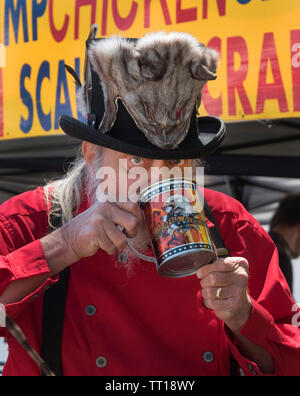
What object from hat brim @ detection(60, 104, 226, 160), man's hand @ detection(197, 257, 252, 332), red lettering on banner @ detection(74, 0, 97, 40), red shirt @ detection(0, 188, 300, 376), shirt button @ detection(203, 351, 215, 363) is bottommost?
shirt button @ detection(203, 351, 215, 363)

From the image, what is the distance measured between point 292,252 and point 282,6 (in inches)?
46.6

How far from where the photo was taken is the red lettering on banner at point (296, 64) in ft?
7.67

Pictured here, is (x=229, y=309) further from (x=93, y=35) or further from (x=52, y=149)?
(x=52, y=149)

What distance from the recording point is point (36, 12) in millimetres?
2936

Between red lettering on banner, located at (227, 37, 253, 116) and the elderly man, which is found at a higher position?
red lettering on banner, located at (227, 37, 253, 116)

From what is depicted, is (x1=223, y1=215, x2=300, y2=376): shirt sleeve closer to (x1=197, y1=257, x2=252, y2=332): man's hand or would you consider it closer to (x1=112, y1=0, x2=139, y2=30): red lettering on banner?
(x1=197, y1=257, x2=252, y2=332): man's hand

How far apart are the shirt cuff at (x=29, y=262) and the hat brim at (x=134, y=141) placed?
0.31 meters

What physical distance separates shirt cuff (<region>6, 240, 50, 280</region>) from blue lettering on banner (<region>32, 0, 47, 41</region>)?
1786 millimetres

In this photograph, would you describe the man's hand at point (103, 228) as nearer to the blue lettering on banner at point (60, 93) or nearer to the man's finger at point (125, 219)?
the man's finger at point (125, 219)

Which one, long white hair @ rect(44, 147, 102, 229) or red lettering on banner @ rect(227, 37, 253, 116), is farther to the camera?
red lettering on banner @ rect(227, 37, 253, 116)

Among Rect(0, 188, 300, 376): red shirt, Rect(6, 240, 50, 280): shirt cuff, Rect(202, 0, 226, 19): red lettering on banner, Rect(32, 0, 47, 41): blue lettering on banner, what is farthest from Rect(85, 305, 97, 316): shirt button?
Rect(32, 0, 47, 41): blue lettering on banner

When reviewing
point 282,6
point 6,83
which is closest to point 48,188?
point 282,6

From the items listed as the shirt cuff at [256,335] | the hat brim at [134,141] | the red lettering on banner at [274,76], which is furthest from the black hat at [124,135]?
the red lettering on banner at [274,76]

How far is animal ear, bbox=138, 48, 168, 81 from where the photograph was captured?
1437mm
